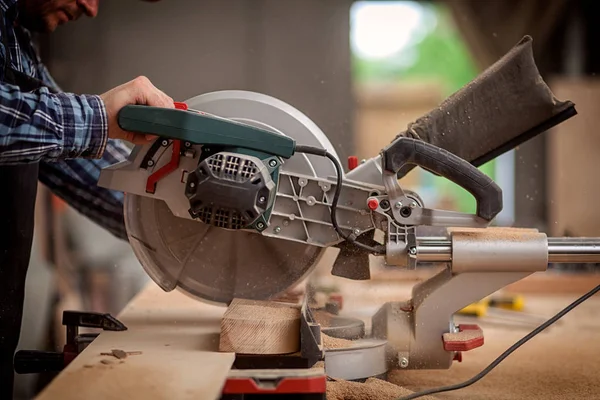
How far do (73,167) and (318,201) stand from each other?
31.0 inches

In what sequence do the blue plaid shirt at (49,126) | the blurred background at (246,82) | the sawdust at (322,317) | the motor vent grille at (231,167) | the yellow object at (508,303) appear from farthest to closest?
the blurred background at (246,82)
the yellow object at (508,303)
the sawdust at (322,317)
the motor vent grille at (231,167)
the blue plaid shirt at (49,126)

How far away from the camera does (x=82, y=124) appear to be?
52.2 inches

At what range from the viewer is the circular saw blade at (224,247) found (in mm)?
1565

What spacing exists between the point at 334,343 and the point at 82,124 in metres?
0.65

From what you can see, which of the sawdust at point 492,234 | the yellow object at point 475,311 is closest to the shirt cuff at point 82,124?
the sawdust at point 492,234

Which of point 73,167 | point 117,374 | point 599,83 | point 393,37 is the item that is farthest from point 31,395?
point 393,37

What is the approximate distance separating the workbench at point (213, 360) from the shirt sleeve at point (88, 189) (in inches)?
9.7

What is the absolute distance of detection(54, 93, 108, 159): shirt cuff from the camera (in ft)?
4.30

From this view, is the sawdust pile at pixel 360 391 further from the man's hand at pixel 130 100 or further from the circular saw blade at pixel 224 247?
the man's hand at pixel 130 100

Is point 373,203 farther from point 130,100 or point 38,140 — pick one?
point 38,140

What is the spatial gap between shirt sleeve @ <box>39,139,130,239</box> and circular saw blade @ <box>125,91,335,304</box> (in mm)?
366

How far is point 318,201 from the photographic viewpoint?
1.50 m

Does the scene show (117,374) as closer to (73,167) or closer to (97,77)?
(73,167)

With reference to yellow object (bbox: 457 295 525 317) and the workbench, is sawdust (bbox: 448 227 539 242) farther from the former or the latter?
yellow object (bbox: 457 295 525 317)
